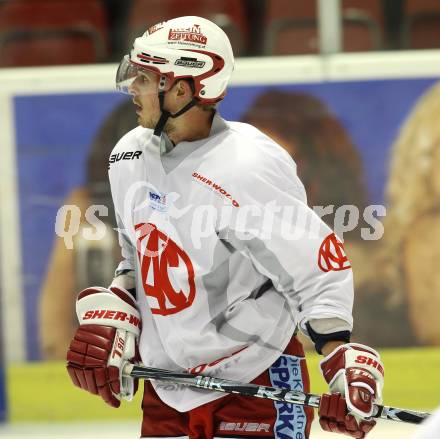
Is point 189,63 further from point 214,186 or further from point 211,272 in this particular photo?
point 211,272

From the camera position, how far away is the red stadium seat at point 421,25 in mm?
4594

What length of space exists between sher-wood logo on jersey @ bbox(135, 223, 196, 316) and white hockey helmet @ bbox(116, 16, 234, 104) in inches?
12.6

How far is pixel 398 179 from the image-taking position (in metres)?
4.52

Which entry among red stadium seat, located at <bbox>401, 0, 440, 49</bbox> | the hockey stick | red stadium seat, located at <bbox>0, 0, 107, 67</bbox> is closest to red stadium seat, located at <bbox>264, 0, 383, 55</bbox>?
red stadium seat, located at <bbox>401, 0, 440, 49</bbox>

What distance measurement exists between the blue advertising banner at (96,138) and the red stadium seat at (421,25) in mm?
173

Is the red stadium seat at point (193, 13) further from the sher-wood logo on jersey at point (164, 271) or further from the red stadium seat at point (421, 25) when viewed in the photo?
the sher-wood logo on jersey at point (164, 271)

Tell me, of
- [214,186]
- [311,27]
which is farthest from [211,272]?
[311,27]

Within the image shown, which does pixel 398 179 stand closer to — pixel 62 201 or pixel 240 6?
pixel 240 6

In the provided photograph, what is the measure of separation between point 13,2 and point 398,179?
1.69 metres

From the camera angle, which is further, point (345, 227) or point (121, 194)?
point (345, 227)

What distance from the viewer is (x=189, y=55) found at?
8.35 ft

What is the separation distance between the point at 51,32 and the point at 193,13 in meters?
0.58

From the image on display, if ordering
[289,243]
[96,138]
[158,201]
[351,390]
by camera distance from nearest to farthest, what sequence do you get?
[351,390], [289,243], [158,201], [96,138]

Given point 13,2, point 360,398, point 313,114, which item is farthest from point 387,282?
point 360,398
